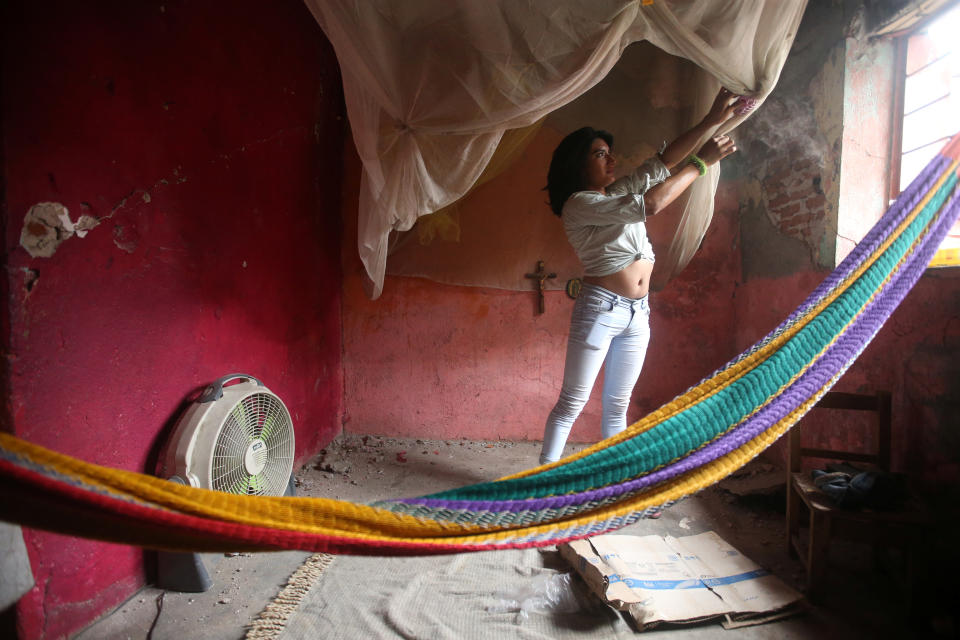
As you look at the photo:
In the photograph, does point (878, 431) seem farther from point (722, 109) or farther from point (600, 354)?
point (722, 109)

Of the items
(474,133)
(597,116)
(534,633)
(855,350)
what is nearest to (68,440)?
(534,633)

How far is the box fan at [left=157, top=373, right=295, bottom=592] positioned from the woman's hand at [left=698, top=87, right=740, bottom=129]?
1.68 m

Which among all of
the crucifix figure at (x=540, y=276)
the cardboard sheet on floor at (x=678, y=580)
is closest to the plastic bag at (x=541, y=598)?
the cardboard sheet on floor at (x=678, y=580)

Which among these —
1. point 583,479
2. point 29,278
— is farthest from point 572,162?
point 29,278

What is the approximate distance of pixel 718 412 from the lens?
948mm

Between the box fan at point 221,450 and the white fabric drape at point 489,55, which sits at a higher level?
the white fabric drape at point 489,55

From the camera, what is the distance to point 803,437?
1.96m

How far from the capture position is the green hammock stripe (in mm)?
898

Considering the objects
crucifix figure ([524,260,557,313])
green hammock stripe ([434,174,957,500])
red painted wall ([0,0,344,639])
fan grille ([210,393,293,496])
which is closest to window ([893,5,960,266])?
green hammock stripe ([434,174,957,500])

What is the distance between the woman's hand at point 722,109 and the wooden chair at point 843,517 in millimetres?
943

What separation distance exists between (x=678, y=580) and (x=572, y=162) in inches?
53.7

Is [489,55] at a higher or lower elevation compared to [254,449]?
higher

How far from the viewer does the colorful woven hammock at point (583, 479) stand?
0.66 m

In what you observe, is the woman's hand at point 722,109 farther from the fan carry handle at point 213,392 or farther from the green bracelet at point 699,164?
the fan carry handle at point 213,392
